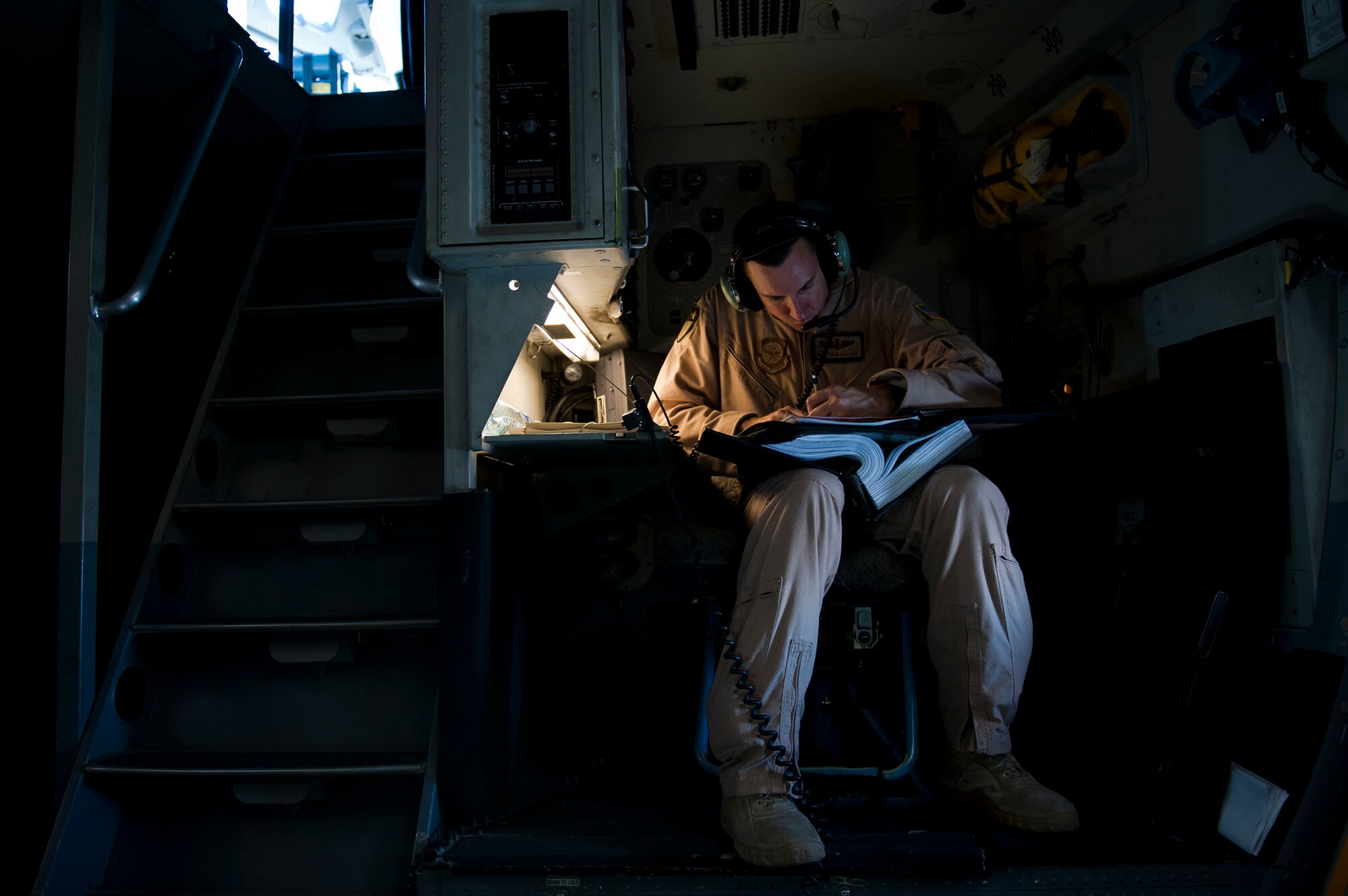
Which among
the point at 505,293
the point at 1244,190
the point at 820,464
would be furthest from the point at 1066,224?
the point at 505,293

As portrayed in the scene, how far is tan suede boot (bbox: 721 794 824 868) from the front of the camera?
155cm

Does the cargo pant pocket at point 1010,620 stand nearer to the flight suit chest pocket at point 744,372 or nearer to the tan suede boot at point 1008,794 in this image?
the tan suede boot at point 1008,794

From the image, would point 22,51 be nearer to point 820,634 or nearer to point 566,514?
point 566,514

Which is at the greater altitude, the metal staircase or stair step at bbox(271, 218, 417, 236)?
stair step at bbox(271, 218, 417, 236)

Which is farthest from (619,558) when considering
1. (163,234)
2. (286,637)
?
(163,234)

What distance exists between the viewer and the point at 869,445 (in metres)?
1.85

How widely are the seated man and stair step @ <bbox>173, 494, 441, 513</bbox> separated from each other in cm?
85

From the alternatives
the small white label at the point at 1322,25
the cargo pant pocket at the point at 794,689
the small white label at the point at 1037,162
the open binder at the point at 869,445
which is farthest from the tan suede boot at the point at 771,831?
the small white label at the point at 1037,162

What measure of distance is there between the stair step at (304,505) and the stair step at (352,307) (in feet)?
2.54

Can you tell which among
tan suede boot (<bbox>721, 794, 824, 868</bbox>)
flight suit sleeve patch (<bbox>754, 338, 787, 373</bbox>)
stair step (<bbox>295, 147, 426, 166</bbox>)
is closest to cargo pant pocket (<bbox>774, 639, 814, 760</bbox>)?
tan suede boot (<bbox>721, 794, 824, 868</bbox>)

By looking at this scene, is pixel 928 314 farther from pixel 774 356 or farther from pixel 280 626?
Answer: pixel 280 626

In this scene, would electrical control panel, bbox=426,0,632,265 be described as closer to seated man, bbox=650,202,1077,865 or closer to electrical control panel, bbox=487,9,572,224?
electrical control panel, bbox=487,9,572,224

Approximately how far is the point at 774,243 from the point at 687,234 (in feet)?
4.16

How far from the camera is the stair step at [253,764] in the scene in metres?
1.89
